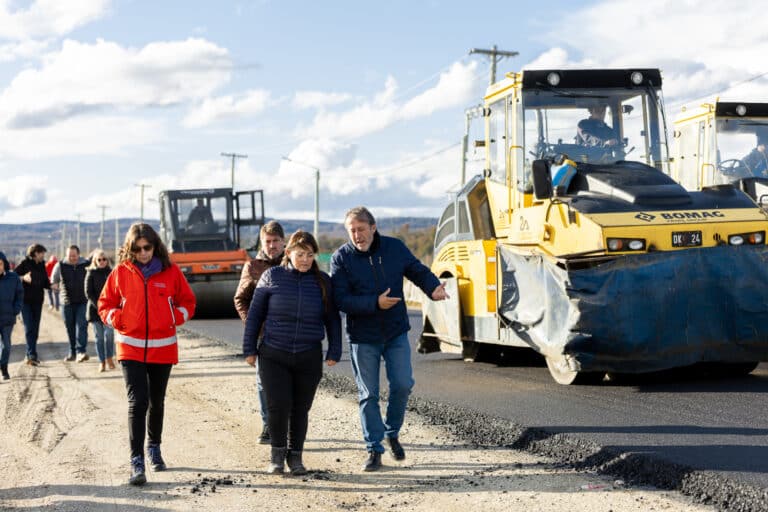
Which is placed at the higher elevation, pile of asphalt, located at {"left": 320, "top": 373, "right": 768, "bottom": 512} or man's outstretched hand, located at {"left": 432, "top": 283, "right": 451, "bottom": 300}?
man's outstretched hand, located at {"left": 432, "top": 283, "right": 451, "bottom": 300}

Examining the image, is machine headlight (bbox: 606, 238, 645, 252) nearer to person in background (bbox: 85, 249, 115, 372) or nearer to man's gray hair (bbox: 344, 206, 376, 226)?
man's gray hair (bbox: 344, 206, 376, 226)

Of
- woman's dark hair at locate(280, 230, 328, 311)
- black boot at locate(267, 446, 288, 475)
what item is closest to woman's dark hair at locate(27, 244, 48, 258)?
woman's dark hair at locate(280, 230, 328, 311)

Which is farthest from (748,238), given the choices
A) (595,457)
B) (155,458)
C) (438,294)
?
(155,458)

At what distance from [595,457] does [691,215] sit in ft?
10.9

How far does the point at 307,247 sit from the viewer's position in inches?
261

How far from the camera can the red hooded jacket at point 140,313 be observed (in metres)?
6.70

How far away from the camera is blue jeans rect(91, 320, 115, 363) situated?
13117 millimetres

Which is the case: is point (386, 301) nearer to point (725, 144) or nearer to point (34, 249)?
point (725, 144)

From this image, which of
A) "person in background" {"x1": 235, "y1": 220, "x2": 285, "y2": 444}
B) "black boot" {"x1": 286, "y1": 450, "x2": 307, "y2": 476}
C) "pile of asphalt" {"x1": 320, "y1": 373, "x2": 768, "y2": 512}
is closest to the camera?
"pile of asphalt" {"x1": 320, "y1": 373, "x2": 768, "y2": 512}

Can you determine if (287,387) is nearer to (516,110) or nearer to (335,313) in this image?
(335,313)

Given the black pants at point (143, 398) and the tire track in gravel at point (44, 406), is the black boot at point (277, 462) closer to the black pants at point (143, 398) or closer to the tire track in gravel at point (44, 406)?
the black pants at point (143, 398)

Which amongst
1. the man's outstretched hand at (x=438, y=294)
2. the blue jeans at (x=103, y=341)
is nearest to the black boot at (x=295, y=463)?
the man's outstretched hand at (x=438, y=294)

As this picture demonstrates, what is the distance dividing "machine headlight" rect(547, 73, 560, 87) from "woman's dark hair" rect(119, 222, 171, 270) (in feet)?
17.1

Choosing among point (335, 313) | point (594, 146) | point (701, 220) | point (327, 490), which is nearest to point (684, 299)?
point (701, 220)
